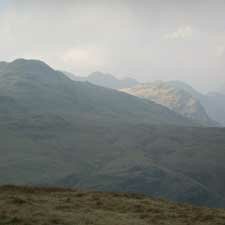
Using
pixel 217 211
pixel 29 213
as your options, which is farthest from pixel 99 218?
pixel 217 211

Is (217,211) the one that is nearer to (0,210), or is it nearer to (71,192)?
(71,192)

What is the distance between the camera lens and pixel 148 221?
2977cm

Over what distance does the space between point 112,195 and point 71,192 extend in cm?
376

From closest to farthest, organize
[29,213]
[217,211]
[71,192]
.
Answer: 1. [29,213]
2. [217,211]
3. [71,192]

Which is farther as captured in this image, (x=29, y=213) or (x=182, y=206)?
(x=182, y=206)

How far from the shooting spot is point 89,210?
31422 millimetres

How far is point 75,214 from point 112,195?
987cm

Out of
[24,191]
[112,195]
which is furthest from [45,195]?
[112,195]

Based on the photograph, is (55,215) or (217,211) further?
(217,211)

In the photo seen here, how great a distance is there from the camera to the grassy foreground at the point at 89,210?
28.0 meters

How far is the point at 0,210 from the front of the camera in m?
28.9

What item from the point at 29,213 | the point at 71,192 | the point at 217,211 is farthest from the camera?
the point at 71,192

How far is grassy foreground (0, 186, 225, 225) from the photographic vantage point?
28.0m

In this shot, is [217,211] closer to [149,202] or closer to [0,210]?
[149,202]
